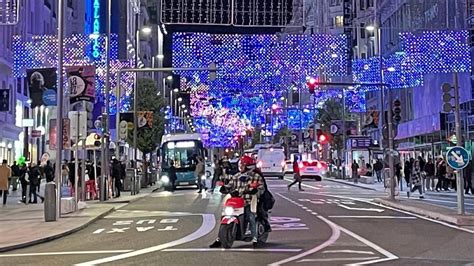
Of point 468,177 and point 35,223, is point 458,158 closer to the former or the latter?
point 35,223

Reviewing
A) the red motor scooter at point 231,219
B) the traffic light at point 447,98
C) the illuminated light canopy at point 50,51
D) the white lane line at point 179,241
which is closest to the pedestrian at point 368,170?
the illuminated light canopy at point 50,51

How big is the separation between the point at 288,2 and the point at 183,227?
40948mm

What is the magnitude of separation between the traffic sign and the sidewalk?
36.4ft

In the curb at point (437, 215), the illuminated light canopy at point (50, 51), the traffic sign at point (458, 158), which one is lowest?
the curb at point (437, 215)

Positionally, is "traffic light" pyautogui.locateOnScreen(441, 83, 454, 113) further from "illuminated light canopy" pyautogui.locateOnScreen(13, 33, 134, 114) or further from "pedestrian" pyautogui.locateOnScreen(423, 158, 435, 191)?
"illuminated light canopy" pyautogui.locateOnScreen(13, 33, 134, 114)

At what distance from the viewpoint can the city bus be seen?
146ft

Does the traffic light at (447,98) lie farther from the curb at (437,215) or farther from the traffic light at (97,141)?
the traffic light at (97,141)

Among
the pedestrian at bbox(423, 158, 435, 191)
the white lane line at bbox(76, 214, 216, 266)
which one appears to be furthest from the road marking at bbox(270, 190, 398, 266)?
the pedestrian at bbox(423, 158, 435, 191)

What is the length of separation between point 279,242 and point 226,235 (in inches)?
70.0

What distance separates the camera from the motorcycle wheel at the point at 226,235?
14117 mm

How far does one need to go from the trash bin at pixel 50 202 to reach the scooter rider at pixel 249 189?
7.81m

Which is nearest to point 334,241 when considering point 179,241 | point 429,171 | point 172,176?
point 179,241

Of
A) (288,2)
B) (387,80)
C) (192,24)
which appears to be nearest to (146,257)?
(387,80)

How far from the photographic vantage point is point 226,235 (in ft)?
46.4
